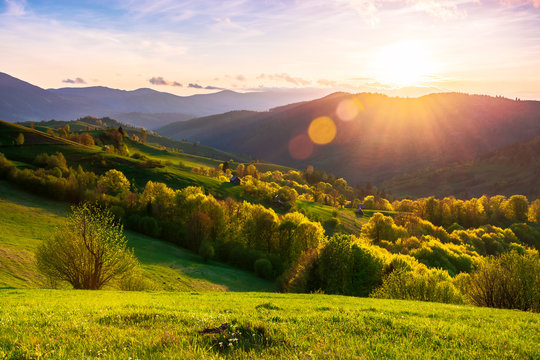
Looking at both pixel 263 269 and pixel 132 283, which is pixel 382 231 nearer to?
pixel 263 269

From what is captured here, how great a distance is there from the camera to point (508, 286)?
1278 inches

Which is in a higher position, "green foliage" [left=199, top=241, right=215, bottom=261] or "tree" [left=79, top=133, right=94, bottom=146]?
"tree" [left=79, top=133, right=94, bottom=146]

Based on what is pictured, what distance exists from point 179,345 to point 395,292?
34.2 metres

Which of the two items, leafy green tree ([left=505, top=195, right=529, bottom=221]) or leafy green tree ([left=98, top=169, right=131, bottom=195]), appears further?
leafy green tree ([left=505, top=195, right=529, bottom=221])

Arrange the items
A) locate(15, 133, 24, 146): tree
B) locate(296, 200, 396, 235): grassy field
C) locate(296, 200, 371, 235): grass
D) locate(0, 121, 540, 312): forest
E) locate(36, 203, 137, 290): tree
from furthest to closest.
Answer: locate(296, 200, 371, 235): grass
locate(296, 200, 396, 235): grassy field
locate(15, 133, 24, 146): tree
locate(36, 203, 137, 290): tree
locate(0, 121, 540, 312): forest

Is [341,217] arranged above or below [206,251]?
below

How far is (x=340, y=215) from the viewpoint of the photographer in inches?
5571

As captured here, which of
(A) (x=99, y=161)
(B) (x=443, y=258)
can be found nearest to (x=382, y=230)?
(B) (x=443, y=258)

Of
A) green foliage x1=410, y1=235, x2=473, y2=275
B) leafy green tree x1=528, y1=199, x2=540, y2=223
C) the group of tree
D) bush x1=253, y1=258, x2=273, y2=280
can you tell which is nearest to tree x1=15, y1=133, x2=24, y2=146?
the group of tree

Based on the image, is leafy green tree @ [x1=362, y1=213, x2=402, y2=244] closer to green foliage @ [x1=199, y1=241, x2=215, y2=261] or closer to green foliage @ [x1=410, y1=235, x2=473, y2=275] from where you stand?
green foliage @ [x1=410, y1=235, x2=473, y2=275]

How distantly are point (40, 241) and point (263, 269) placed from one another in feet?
139

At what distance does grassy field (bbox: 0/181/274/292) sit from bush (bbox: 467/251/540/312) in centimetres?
3789

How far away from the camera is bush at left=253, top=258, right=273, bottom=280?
7031 cm

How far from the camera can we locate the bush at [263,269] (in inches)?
2768
